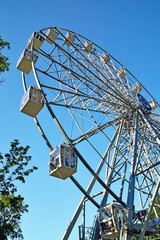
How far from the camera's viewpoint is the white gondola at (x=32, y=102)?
11.2 metres

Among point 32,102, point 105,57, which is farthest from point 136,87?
point 32,102

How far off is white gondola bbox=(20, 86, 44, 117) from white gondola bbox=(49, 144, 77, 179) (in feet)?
7.77

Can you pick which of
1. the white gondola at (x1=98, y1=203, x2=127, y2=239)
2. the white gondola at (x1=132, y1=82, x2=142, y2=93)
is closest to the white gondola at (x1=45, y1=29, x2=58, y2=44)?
the white gondola at (x1=132, y1=82, x2=142, y2=93)

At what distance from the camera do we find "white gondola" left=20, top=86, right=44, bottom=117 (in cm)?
1116

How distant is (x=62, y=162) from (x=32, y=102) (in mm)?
3252

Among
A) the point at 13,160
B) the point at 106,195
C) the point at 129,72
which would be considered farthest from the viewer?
the point at 129,72

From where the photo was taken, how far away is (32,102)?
441 inches

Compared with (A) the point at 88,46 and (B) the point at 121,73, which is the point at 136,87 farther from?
(A) the point at 88,46

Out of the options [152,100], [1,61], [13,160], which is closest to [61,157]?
[13,160]

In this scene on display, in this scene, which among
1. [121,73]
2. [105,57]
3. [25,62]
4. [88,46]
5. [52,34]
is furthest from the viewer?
[121,73]

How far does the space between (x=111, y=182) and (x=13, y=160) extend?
18.0 feet

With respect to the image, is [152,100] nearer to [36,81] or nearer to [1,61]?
[36,81]

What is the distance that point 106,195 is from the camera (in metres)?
12.4

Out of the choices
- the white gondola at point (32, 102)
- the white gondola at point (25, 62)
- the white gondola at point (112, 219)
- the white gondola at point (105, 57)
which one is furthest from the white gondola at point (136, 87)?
the white gondola at point (112, 219)
